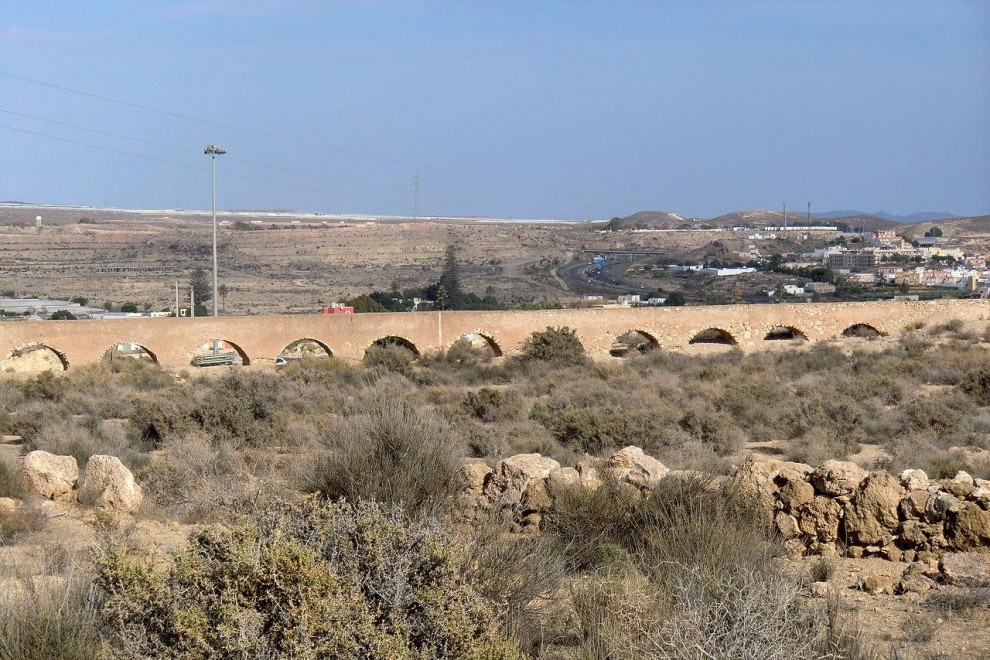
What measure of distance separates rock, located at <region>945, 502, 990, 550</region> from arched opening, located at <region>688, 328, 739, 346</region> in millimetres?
30427

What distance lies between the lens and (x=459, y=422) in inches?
670

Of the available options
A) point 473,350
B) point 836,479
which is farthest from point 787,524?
point 473,350

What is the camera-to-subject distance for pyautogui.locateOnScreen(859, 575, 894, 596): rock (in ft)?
25.7

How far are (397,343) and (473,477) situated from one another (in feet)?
83.9

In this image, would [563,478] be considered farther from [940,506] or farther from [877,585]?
[940,506]

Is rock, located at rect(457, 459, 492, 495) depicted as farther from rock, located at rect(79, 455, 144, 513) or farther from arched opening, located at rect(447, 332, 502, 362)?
arched opening, located at rect(447, 332, 502, 362)

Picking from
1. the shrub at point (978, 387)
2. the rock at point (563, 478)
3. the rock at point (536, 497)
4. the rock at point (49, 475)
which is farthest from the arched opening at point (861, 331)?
the rock at point (49, 475)

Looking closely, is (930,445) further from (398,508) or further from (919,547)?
(398,508)

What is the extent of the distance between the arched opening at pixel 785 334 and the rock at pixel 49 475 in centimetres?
3230

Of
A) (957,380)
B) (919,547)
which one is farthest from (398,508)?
(957,380)

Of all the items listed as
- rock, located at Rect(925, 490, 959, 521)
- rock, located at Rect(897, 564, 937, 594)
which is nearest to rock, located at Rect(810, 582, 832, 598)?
rock, located at Rect(897, 564, 937, 594)

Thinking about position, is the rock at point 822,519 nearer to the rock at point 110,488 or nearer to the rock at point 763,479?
the rock at point 763,479

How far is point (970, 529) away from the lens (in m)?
8.69

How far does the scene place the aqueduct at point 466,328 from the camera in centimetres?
3062
